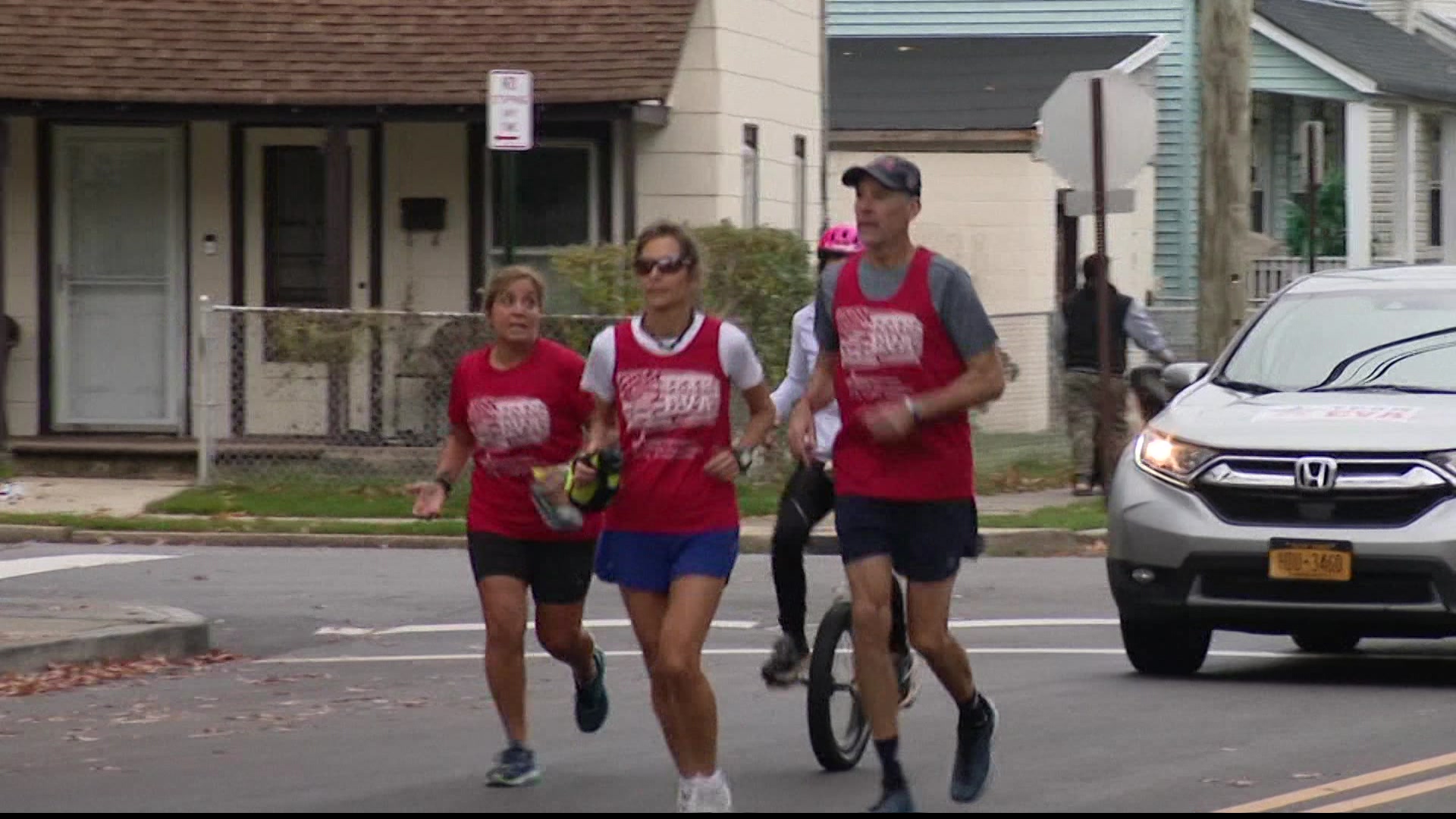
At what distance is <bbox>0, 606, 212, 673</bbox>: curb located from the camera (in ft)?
41.0

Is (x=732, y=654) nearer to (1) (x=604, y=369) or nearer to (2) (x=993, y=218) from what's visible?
(1) (x=604, y=369)

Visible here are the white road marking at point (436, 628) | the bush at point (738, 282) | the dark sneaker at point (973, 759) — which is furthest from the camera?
the bush at point (738, 282)

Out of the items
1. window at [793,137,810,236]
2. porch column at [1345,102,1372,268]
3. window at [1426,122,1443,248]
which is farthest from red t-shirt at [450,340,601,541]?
window at [1426,122,1443,248]

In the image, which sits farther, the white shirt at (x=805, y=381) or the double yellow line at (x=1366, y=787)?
the white shirt at (x=805, y=381)

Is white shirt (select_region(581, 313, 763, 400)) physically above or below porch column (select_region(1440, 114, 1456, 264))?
below

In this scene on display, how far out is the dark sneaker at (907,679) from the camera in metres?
9.41

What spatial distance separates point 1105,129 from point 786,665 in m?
9.53

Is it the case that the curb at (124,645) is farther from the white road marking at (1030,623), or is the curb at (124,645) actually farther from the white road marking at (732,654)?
the white road marking at (1030,623)

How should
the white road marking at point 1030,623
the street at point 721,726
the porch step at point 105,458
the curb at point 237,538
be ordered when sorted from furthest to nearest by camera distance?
the porch step at point 105,458 < the curb at point 237,538 < the white road marking at point 1030,623 < the street at point 721,726

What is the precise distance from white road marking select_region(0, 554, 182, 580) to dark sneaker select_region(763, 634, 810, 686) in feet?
25.5

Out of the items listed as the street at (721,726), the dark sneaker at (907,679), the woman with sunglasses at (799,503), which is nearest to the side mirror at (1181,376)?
the street at (721,726)

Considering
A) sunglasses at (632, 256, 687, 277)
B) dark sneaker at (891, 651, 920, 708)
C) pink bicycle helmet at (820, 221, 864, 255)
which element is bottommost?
dark sneaker at (891, 651, 920, 708)

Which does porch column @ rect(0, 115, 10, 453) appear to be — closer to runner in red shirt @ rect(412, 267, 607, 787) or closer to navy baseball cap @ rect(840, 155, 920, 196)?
runner in red shirt @ rect(412, 267, 607, 787)

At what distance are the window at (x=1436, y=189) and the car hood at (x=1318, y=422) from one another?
27.0m
